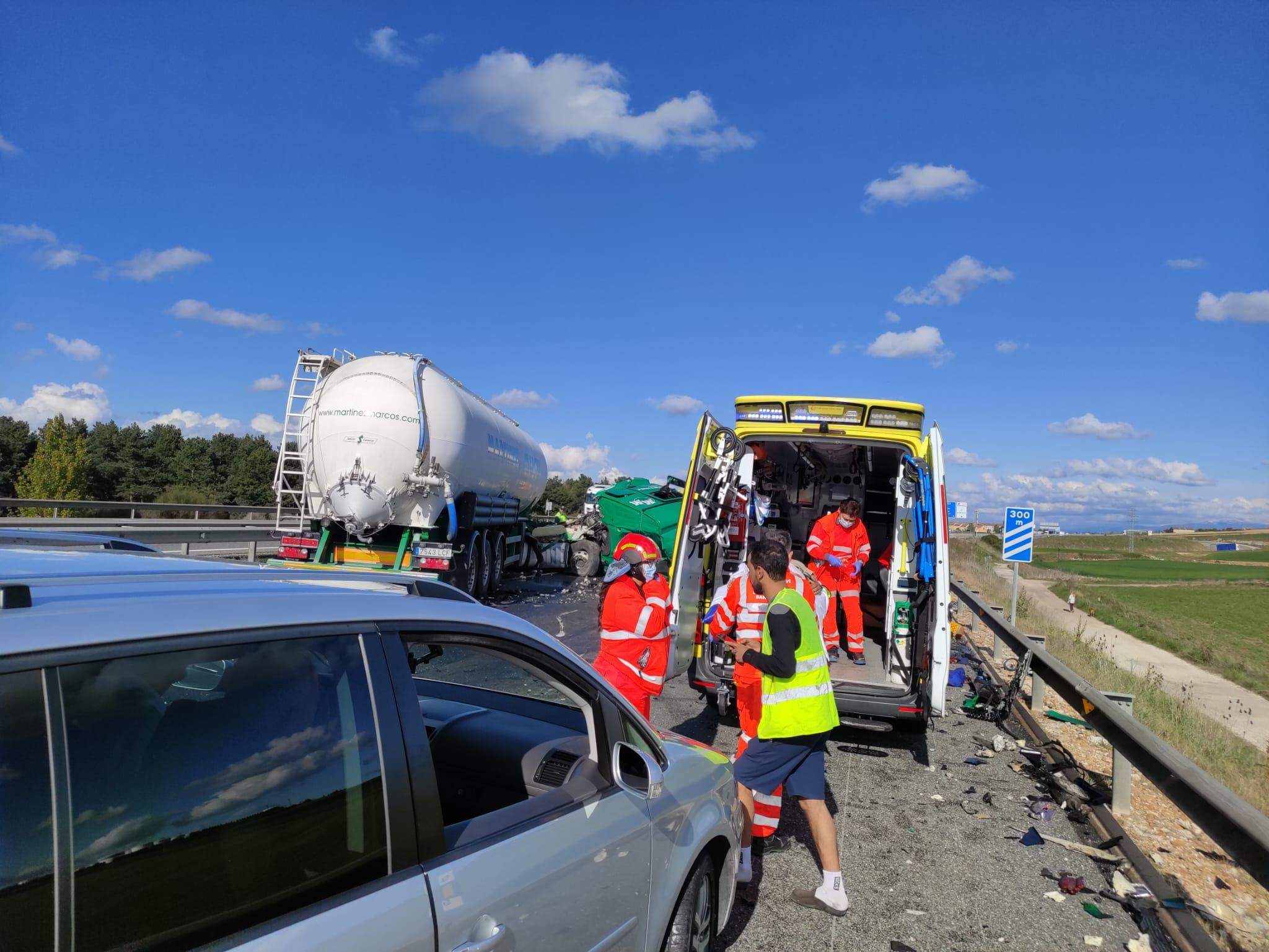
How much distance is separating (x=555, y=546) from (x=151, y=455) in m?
43.7

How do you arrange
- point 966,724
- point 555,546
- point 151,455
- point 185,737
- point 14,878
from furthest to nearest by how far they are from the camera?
1. point 151,455
2. point 555,546
3. point 966,724
4. point 185,737
5. point 14,878

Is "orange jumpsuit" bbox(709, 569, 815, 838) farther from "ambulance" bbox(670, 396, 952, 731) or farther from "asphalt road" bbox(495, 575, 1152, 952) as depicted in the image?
"ambulance" bbox(670, 396, 952, 731)

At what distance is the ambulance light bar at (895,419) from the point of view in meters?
7.63

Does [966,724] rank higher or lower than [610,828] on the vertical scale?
lower

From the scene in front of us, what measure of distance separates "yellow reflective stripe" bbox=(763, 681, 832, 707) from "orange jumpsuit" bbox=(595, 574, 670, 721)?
1.02 m

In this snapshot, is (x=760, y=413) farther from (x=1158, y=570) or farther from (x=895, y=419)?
(x=1158, y=570)

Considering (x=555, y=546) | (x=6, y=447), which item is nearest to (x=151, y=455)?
(x=6, y=447)

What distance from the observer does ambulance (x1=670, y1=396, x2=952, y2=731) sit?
6613 mm

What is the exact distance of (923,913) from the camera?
14.1ft

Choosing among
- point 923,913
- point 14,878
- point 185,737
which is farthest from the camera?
point 923,913

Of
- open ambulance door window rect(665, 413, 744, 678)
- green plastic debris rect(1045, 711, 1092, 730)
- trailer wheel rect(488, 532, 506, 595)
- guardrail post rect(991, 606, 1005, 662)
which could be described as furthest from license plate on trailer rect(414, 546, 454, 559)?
green plastic debris rect(1045, 711, 1092, 730)

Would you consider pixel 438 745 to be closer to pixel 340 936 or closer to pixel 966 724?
pixel 340 936

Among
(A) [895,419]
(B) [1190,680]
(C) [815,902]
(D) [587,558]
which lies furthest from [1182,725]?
(B) [1190,680]

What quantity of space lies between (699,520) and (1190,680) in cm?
1859
